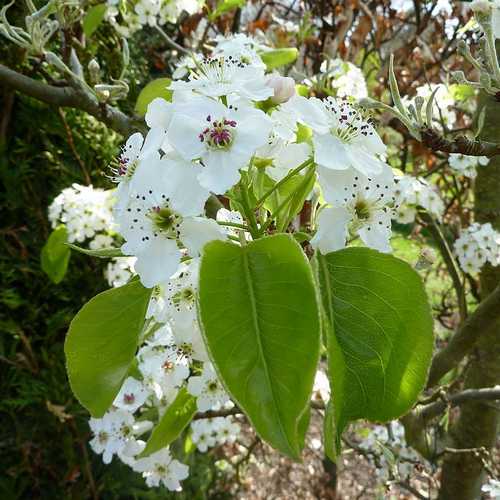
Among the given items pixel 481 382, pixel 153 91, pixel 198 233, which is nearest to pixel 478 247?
pixel 481 382

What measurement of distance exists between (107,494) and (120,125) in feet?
6.16

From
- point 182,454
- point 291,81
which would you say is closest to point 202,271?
point 291,81

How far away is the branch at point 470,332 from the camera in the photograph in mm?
1225

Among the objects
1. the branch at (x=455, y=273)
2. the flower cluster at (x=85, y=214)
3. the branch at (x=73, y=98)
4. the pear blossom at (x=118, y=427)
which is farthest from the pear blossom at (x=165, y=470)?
the branch at (x=455, y=273)

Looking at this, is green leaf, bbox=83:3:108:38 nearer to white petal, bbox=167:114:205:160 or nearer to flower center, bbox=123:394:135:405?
flower center, bbox=123:394:135:405

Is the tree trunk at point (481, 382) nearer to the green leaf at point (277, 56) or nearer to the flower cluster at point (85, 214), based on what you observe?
the green leaf at point (277, 56)

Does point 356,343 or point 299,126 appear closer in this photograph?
point 356,343

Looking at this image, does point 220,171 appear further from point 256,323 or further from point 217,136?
point 256,323

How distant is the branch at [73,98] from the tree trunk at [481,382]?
3.22ft

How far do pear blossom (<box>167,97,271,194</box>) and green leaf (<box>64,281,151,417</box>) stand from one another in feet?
0.62

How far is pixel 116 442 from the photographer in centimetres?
142

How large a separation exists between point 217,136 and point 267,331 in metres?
0.23

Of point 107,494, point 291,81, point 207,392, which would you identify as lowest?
point 107,494

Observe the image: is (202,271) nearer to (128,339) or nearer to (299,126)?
(128,339)
